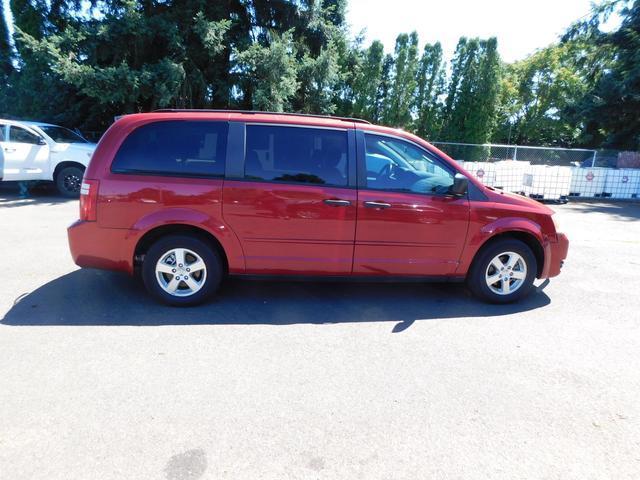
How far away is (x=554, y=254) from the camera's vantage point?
4.45m

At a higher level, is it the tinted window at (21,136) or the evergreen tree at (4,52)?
the evergreen tree at (4,52)

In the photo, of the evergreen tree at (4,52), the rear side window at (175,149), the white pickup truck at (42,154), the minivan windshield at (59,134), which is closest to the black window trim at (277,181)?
the rear side window at (175,149)

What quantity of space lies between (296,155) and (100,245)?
210 centimetres

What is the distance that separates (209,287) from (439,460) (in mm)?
2649

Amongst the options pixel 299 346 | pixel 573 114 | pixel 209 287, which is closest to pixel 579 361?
pixel 299 346

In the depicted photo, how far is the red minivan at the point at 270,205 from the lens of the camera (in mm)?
3914

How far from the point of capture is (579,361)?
3.31 metres

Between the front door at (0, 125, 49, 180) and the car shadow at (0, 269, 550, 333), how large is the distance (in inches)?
266

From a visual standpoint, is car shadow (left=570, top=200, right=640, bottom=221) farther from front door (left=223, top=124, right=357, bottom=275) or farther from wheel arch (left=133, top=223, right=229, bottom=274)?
wheel arch (left=133, top=223, right=229, bottom=274)

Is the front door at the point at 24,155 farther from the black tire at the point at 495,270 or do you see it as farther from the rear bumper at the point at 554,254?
the rear bumper at the point at 554,254

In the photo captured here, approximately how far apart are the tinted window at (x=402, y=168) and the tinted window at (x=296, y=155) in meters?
0.30

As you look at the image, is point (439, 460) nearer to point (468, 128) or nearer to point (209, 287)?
point (209, 287)

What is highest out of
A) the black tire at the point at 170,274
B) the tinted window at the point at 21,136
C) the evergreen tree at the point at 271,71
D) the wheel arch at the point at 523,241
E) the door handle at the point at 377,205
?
the evergreen tree at the point at 271,71

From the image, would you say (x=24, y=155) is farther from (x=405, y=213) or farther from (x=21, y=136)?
(x=405, y=213)
